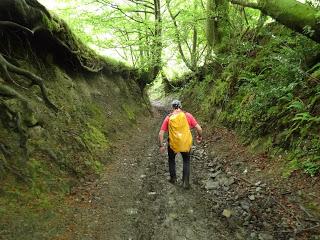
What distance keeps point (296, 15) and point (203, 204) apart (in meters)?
5.27

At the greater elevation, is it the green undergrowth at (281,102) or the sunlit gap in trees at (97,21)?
the sunlit gap in trees at (97,21)

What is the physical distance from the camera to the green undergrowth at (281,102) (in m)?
7.13

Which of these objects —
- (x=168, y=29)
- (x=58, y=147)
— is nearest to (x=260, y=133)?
(x=58, y=147)

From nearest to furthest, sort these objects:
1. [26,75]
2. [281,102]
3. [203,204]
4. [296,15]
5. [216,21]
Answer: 1. [203,204]
2. [26,75]
3. [296,15]
4. [281,102]
5. [216,21]

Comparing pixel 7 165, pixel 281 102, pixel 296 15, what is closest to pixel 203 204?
pixel 281 102

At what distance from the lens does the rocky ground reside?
581cm

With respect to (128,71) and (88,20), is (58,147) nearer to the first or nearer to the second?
(88,20)

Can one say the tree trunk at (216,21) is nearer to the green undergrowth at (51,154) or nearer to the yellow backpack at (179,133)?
the green undergrowth at (51,154)

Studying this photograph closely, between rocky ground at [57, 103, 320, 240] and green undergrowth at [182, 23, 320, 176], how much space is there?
51 centimetres

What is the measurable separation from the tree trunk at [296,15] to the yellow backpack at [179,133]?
3.61 m

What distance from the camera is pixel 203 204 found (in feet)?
23.4

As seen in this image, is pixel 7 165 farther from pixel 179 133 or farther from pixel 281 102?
pixel 281 102

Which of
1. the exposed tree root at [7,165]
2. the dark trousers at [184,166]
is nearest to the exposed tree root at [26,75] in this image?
the exposed tree root at [7,165]

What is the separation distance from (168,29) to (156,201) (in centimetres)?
1437
